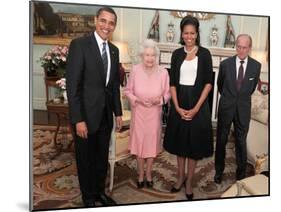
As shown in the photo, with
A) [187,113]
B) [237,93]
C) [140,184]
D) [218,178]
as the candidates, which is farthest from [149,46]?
[218,178]

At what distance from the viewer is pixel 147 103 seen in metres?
2.61

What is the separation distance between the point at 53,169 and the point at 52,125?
31cm

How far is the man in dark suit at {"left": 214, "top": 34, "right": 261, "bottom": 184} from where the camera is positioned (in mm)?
2730

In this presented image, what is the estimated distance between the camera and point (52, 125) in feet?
8.21

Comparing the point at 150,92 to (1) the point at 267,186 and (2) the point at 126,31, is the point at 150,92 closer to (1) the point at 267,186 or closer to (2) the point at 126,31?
(2) the point at 126,31

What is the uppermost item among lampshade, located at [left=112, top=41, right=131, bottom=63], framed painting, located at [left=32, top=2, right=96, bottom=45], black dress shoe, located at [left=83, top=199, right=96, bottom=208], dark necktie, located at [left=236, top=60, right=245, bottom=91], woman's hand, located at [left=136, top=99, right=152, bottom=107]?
framed painting, located at [left=32, top=2, right=96, bottom=45]

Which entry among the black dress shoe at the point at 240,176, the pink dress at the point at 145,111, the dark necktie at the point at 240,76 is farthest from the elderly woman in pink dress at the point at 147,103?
the black dress shoe at the point at 240,176

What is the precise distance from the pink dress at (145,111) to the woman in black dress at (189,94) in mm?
73

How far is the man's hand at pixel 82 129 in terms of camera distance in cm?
250

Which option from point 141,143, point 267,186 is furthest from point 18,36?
point 267,186

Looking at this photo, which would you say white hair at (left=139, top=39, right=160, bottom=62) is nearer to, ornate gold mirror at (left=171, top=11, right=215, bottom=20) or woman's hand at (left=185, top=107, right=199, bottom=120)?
ornate gold mirror at (left=171, top=11, right=215, bottom=20)

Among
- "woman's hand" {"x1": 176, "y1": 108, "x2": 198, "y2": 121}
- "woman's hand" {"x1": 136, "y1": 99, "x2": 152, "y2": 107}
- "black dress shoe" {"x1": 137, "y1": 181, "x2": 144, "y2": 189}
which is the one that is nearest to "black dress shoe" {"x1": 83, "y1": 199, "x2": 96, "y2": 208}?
"black dress shoe" {"x1": 137, "y1": 181, "x2": 144, "y2": 189}

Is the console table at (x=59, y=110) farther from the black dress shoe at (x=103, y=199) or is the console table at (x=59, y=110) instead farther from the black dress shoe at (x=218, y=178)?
the black dress shoe at (x=218, y=178)

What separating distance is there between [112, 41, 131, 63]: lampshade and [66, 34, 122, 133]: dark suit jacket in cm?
3
